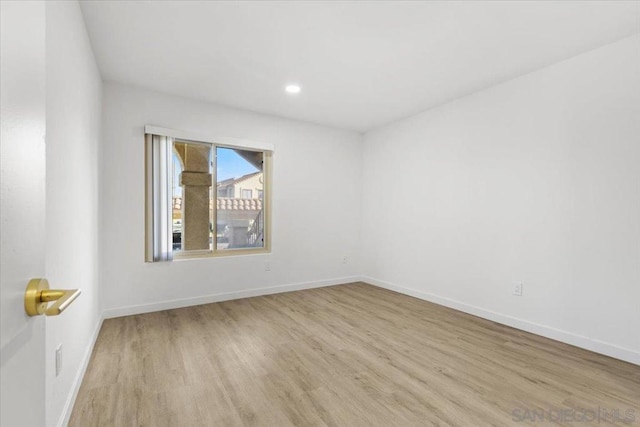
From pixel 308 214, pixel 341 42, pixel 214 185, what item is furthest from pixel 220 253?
pixel 341 42

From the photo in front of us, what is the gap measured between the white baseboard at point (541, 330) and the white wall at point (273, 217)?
5.08ft

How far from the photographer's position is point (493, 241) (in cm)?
322

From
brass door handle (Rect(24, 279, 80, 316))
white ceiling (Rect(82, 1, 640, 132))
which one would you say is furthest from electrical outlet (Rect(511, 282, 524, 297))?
brass door handle (Rect(24, 279, 80, 316))

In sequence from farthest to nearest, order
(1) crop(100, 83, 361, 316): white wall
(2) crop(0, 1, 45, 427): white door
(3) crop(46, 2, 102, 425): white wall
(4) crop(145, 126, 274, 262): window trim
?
(4) crop(145, 126, 274, 262): window trim < (1) crop(100, 83, 361, 316): white wall < (3) crop(46, 2, 102, 425): white wall < (2) crop(0, 1, 45, 427): white door

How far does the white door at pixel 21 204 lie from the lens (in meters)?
0.49

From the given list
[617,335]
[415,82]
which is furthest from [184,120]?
[617,335]

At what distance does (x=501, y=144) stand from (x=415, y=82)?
3.63ft

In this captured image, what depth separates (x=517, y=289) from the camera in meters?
3.01

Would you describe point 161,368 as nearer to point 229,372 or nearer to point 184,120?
point 229,372

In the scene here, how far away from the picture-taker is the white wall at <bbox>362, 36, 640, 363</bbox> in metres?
2.39

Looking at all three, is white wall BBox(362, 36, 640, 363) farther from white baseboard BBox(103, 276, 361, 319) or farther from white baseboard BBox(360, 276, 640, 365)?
white baseboard BBox(103, 276, 361, 319)

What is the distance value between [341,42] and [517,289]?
2844 millimetres

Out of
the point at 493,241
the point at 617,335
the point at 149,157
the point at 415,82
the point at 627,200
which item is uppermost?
the point at 415,82

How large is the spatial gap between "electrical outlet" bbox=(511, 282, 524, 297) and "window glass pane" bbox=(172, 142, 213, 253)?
3468 millimetres
